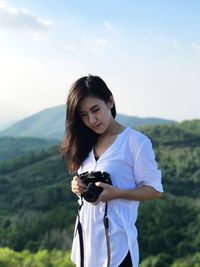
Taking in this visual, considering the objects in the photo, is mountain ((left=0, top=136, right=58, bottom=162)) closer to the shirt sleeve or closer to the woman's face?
the woman's face

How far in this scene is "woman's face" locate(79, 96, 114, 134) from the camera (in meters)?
2.10

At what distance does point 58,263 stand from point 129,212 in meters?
25.3

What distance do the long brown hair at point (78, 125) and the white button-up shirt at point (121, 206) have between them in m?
0.18

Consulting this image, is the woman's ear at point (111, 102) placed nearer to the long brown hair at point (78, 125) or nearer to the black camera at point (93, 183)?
the long brown hair at point (78, 125)

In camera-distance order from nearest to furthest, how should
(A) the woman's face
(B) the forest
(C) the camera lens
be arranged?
(C) the camera lens → (A) the woman's face → (B) the forest

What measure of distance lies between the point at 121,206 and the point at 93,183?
0.45 ft

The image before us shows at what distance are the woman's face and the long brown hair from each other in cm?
2

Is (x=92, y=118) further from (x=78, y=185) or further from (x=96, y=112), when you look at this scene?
(x=78, y=185)

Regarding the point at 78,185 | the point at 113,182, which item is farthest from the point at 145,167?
the point at 78,185

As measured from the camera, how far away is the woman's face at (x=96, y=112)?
210cm

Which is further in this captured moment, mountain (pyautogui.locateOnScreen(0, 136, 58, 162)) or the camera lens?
mountain (pyautogui.locateOnScreen(0, 136, 58, 162))

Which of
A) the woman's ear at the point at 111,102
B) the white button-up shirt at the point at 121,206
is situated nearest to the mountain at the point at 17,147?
the woman's ear at the point at 111,102

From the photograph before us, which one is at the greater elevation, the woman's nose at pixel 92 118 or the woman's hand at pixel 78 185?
the woman's nose at pixel 92 118

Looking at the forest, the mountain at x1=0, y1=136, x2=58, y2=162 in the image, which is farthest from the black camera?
the mountain at x1=0, y1=136, x2=58, y2=162
